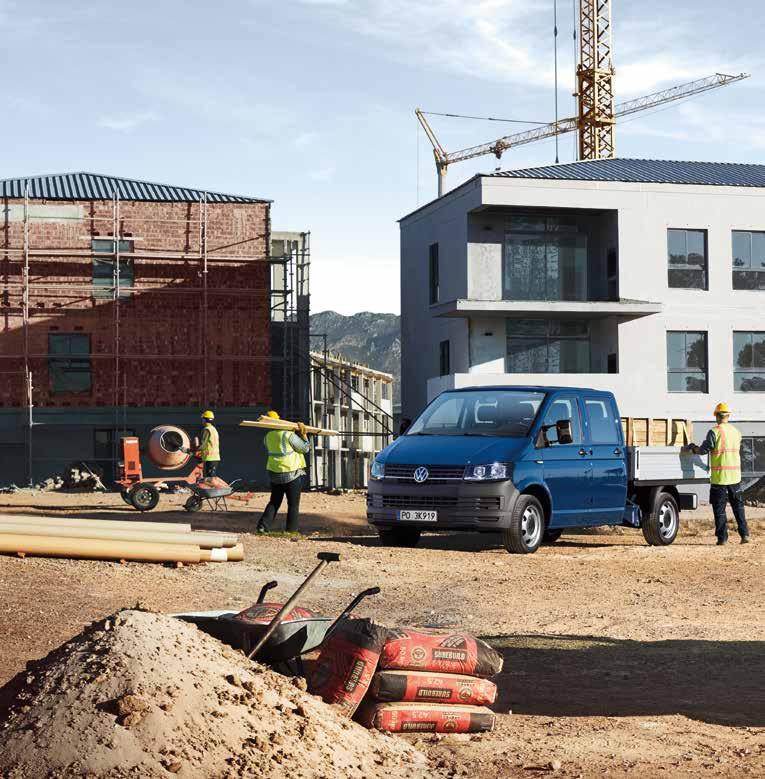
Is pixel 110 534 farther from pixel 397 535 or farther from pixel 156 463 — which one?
pixel 156 463

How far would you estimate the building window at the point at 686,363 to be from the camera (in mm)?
36844

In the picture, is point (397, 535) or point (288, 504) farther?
point (288, 504)

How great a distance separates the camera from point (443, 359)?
3850 centimetres

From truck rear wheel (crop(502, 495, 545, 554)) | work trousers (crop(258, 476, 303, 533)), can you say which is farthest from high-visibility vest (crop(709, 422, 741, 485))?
work trousers (crop(258, 476, 303, 533))

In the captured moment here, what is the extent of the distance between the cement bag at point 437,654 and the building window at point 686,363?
29456 mm

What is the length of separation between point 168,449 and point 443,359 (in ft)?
39.0

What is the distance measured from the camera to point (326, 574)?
49.0ft

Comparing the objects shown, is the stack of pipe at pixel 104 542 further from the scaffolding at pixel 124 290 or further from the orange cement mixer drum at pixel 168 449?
the scaffolding at pixel 124 290

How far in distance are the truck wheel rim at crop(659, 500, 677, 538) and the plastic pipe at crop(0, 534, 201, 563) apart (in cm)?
798

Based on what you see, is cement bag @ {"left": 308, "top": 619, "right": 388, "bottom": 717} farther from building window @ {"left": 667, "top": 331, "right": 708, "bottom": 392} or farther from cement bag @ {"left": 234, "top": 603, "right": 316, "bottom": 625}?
building window @ {"left": 667, "top": 331, "right": 708, "bottom": 392}

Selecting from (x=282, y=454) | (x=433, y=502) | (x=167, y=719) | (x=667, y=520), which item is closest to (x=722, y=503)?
(x=667, y=520)

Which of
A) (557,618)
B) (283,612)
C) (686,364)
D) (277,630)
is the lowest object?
(557,618)

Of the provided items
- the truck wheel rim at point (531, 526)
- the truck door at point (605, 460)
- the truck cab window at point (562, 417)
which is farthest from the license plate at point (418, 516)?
the truck door at point (605, 460)

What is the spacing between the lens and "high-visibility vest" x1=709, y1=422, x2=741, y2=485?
20.1 meters
